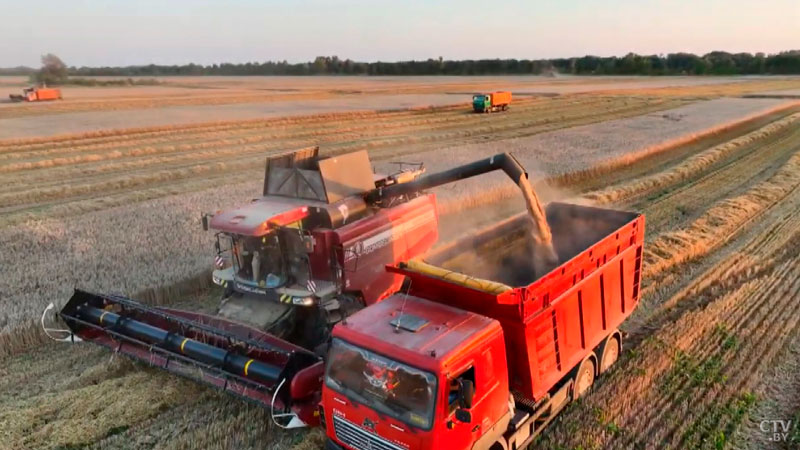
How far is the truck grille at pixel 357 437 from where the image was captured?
525 centimetres

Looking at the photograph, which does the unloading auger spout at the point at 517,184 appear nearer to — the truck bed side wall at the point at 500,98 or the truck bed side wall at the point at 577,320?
the truck bed side wall at the point at 577,320

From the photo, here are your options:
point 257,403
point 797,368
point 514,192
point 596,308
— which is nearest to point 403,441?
point 257,403

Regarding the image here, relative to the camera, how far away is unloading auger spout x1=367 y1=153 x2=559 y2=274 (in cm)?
767

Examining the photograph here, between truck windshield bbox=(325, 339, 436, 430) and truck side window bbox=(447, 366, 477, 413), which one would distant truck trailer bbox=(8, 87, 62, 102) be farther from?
truck side window bbox=(447, 366, 477, 413)

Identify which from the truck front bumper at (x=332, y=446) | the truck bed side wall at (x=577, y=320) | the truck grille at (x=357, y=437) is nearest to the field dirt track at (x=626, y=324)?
the truck bed side wall at (x=577, y=320)

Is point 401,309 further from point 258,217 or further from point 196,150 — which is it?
point 196,150

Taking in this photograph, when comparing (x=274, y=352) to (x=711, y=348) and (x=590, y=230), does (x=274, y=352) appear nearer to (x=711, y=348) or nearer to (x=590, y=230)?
(x=590, y=230)

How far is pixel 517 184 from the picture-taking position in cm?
759

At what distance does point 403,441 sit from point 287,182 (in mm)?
4901

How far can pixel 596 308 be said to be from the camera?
24.2 ft

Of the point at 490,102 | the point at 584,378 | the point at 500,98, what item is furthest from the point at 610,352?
the point at 500,98

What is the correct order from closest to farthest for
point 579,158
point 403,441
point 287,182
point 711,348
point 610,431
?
point 403,441 < point 610,431 < point 711,348 < point 287,182 < point 579,158

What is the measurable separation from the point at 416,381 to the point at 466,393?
0.43 meters

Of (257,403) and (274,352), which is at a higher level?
(274,352)
